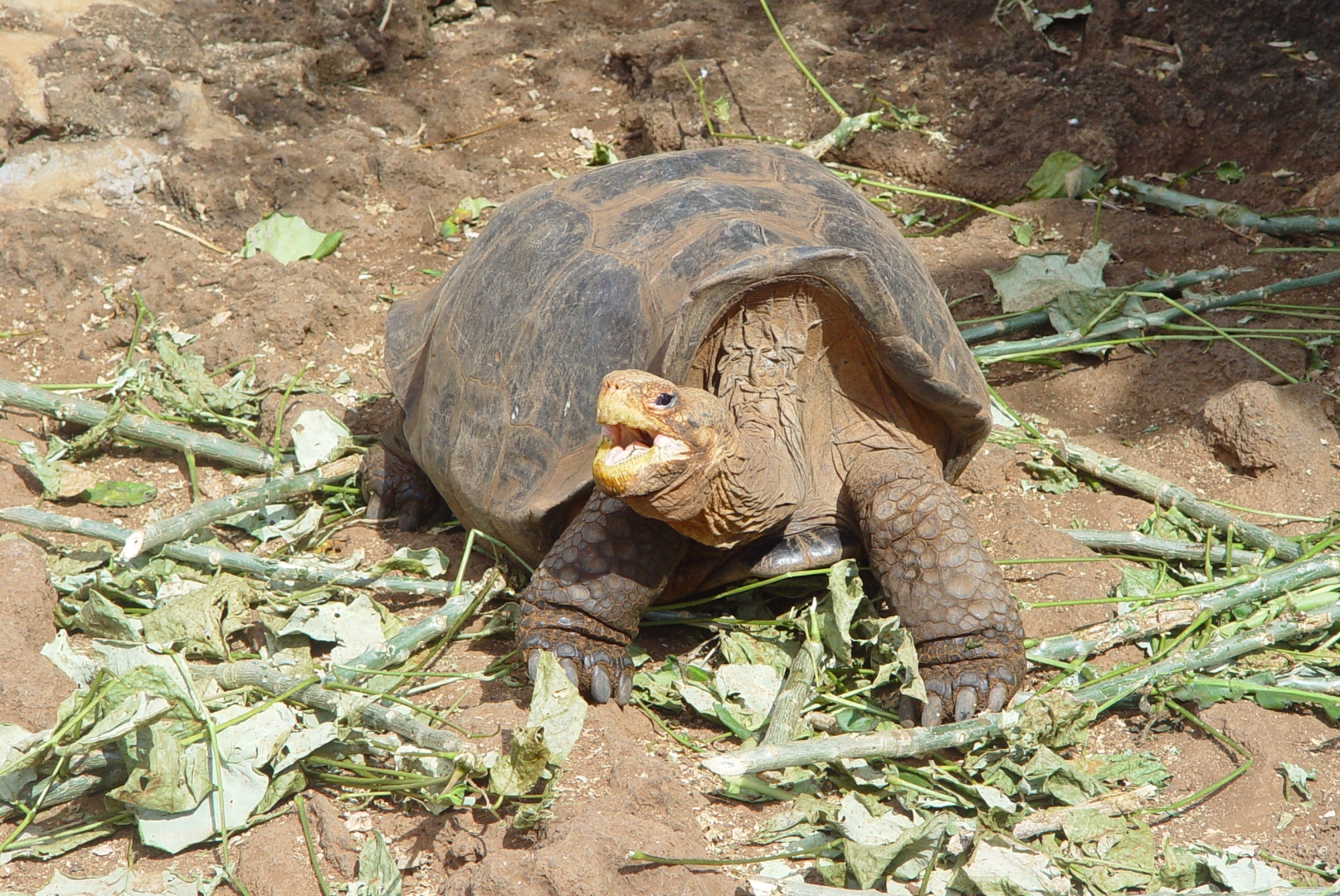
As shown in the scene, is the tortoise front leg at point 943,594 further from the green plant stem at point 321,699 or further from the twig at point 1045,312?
the twig at point 1045,312

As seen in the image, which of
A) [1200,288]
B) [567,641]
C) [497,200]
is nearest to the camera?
[567,641]

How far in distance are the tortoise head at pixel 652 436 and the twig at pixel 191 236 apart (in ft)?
12.4

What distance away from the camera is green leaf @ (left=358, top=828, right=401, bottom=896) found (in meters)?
2.46

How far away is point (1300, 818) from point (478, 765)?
6.30 feet

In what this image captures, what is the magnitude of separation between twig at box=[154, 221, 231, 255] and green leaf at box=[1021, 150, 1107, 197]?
407 centimetres

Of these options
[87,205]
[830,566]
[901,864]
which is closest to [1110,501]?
[830,566]

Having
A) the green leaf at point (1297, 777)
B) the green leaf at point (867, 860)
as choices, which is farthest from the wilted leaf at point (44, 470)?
the green leaf at point (1297, 777)

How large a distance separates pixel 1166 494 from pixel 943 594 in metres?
1.30

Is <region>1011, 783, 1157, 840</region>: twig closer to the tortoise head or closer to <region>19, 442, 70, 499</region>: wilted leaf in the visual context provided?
the tortoise head

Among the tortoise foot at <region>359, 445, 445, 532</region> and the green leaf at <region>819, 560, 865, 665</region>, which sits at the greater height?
the green leaf at <region>819, 560, 865, 665</region>

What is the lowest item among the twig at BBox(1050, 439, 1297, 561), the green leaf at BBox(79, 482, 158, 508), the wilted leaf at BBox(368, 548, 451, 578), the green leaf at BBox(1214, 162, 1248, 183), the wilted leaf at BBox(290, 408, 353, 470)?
the green leaf at BBox(79, 482, 158, 508)

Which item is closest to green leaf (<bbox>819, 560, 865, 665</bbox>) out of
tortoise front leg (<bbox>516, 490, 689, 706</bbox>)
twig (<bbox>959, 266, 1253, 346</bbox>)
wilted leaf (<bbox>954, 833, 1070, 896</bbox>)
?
tortoise front leg (<bbox>516, 490, 689, 706</bbox>)

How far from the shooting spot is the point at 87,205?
559cm

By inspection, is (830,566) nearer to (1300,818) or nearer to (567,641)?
(567,641)
